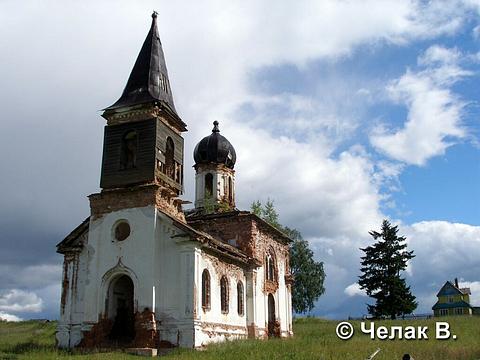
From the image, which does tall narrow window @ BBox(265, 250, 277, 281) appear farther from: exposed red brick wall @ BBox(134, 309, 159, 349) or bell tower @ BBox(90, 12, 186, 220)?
exposed red brick wall @ BBox(134, 309, 159, 349)

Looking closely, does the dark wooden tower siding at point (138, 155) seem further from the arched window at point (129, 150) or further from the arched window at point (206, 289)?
the arched window at point (206, 289)

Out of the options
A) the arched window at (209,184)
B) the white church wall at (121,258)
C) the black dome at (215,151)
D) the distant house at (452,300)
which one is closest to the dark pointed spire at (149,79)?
the white church wall at (121,258)

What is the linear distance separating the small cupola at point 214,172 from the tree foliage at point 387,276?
1509 cm

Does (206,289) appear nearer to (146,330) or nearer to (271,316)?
(146,330)

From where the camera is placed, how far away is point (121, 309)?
23125 mm

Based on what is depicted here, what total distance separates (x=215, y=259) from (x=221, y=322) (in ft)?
9.01

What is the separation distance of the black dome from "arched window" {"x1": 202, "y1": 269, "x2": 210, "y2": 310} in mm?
15444

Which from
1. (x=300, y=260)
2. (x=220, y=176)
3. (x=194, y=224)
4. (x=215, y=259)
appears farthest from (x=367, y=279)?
(x=215, y=259)

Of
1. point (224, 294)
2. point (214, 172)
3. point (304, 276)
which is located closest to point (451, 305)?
point (304, 276)

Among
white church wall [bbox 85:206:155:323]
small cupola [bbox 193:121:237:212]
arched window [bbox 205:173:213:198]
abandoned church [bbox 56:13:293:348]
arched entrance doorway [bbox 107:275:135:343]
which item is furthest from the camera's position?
arched window [bbox 205:173:213:198]

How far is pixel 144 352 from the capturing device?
765 inches

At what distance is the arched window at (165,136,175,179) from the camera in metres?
24.5

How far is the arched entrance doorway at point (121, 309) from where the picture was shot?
2223 cm

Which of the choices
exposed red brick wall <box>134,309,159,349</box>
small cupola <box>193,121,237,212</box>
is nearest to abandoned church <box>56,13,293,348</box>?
exposed red brick wall <box>134,309,159,349</box>
